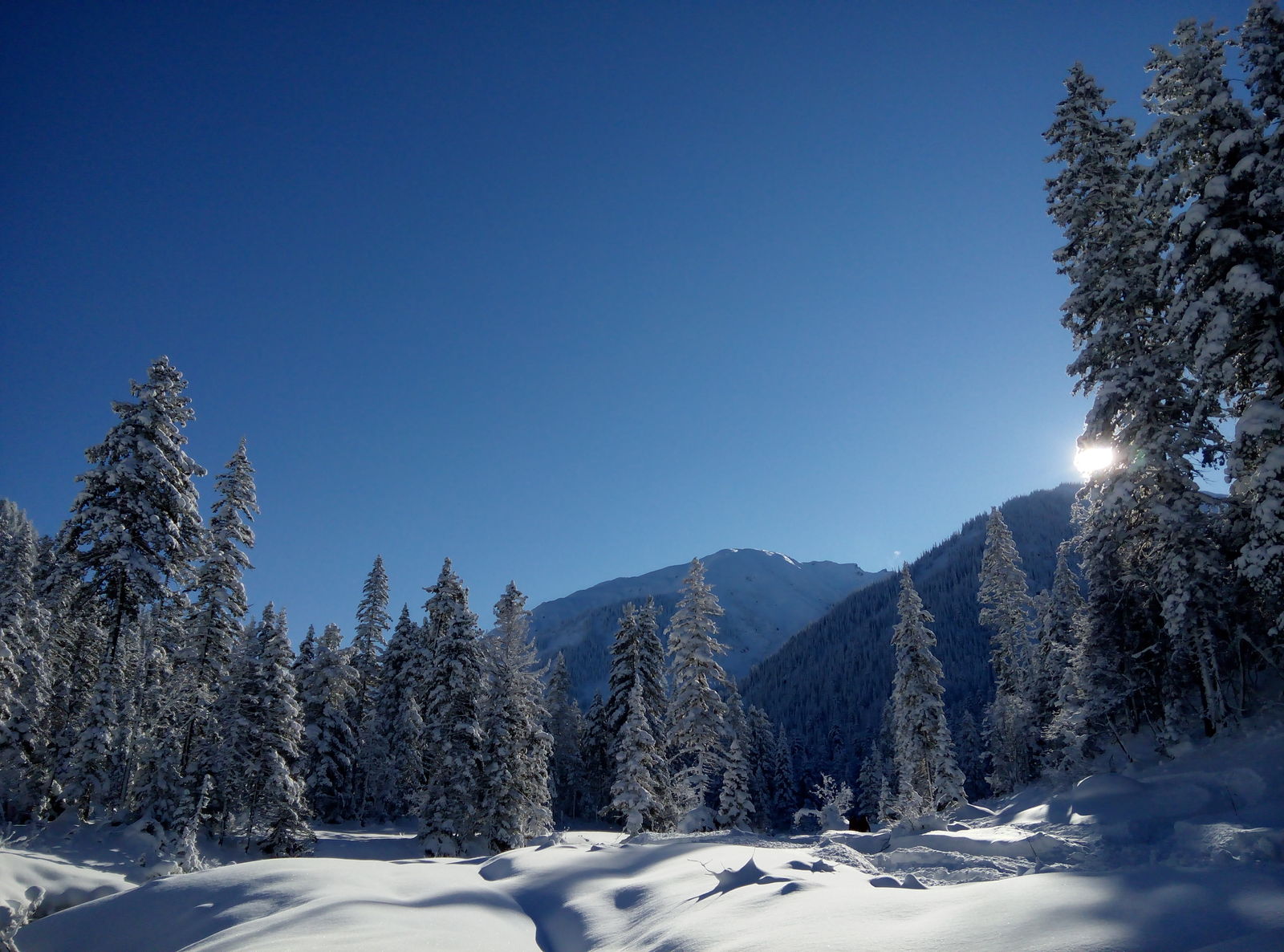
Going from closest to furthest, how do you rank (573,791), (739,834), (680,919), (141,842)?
(680,919), (739,834), (141,842), (573,791)

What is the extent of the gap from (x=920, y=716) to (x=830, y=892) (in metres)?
30.9

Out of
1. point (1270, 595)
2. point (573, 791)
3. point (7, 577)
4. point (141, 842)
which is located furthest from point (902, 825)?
point (573, 791)

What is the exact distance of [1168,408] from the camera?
16.8m

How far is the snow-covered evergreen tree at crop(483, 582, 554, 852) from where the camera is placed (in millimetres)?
33125

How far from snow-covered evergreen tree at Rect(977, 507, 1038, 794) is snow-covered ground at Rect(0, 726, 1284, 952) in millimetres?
25399

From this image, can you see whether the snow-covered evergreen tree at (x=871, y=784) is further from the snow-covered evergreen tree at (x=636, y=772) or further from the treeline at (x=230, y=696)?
the snow-covered evergreen tree at (x=636, y=772)

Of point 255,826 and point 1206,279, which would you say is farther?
point 255,826

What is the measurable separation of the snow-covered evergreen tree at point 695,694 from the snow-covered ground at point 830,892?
659 inches

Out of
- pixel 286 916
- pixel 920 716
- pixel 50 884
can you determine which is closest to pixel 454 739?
pixel 50 884

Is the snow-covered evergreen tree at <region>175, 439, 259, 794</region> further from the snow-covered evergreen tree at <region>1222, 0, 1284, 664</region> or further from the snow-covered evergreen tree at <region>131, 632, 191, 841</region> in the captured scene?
the snow-covered evergreen tree at <region>1222, 0, 1284, 664</region>

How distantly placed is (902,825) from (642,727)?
733 inches

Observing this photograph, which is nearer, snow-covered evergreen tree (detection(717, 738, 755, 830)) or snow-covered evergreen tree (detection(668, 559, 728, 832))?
snow-covered evergreen tree (detection(668, 559, 728, 832))

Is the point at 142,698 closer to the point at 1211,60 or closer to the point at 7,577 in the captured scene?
the point at 7,577

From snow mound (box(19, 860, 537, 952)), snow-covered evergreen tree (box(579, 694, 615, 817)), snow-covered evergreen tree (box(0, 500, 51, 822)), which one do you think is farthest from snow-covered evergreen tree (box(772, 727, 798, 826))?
snow mound (box(19, 860, 537, 952))
